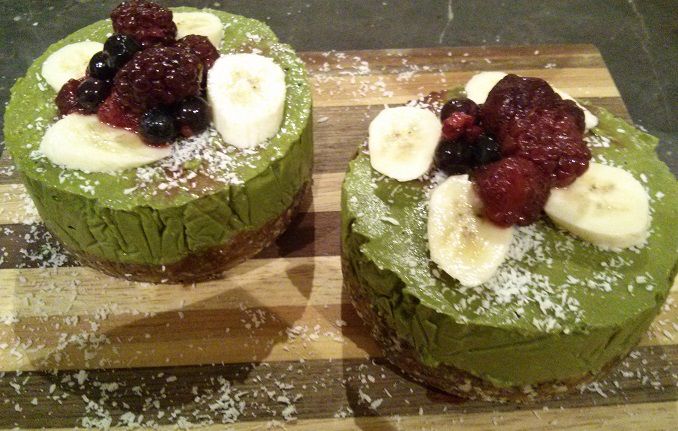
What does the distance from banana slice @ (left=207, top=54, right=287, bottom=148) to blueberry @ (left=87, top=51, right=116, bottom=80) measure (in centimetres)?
34

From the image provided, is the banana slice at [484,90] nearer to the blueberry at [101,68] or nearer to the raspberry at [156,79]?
the raspberry at [156,79]

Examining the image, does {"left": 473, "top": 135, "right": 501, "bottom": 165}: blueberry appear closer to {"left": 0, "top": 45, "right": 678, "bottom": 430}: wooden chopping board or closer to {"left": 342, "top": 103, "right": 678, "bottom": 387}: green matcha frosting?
{"left": 342, "top": 103, "right": 678, "bottom": 387}: green matcha frosting

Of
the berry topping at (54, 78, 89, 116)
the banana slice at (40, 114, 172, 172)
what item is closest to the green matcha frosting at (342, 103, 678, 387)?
the banana slice at (40, 114, 172, 172)

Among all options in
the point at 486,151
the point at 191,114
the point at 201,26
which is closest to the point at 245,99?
the point at 191,114

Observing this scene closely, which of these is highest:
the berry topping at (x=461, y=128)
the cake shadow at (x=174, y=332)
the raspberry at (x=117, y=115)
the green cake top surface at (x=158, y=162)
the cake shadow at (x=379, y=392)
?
the raspberry at (x=117, y=115)

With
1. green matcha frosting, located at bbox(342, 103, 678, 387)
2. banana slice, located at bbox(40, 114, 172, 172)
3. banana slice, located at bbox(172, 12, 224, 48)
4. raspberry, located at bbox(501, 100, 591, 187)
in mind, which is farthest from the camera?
banana slice, located at bbox(172, 12, 224, 48)

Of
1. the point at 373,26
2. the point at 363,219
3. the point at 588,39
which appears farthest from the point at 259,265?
the point at 588,39

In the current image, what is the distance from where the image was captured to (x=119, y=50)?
6.84 ft

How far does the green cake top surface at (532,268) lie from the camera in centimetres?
169

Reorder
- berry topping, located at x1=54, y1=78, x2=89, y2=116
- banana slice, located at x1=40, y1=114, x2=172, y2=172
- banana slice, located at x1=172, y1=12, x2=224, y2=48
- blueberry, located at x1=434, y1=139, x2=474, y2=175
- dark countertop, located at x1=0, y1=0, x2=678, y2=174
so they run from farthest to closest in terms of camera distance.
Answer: dark countertop, located at x1=0, y1=0, x2=678, y2=174
banana slice, located at x1=172, y1=12, x2=224, y2=48
berry topping, located at x1=54, y1=78, x2=89, y2=116
banana slice, located at x1=40, y1=114, x2=172, y2=172
blueberry, located at x1=434, y1=139, x2=474, y2=175

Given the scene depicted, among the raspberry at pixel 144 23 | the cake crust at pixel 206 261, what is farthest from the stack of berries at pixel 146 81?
the cake crust at pixel 206 261

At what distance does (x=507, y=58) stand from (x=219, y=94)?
171 centimetres

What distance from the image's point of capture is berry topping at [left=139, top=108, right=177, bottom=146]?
1994 mm

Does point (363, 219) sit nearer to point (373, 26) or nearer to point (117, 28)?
point (117, 28)
